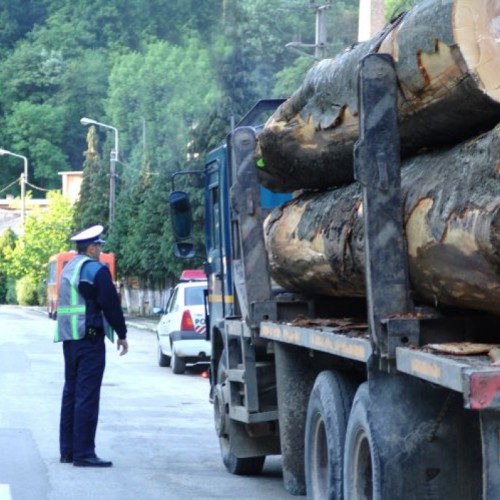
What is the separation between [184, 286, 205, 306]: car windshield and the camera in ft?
74.8

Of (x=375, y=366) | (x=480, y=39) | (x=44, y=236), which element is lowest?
(x=375, y=366)

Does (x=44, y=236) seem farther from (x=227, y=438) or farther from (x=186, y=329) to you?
(x=227, y=438)

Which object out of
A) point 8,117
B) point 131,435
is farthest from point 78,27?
point 131,435

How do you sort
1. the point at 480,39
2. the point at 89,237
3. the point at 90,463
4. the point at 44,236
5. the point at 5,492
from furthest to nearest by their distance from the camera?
1. the point at 44,236
2. the point at 89,237
3. the point at 90,463
4. the point at 5,492
5. the point at 480,39

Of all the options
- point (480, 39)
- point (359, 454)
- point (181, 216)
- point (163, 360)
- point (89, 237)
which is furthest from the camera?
point (163, 360)

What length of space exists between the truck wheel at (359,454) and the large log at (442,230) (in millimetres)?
577

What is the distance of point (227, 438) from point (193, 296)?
12.2 meters

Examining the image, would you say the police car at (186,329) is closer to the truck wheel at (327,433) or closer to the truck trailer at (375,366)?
the truck trailer at (375,366)

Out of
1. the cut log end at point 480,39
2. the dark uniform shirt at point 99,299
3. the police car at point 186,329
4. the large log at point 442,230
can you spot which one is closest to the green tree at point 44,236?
the police car at point 186,329

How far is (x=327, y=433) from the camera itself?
7.59m

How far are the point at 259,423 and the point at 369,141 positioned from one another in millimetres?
3930

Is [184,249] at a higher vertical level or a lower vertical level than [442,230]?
higher

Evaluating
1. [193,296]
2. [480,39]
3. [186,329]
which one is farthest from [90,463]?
[193,296]

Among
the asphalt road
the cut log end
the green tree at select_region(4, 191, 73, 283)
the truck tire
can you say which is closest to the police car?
the asphalt road
